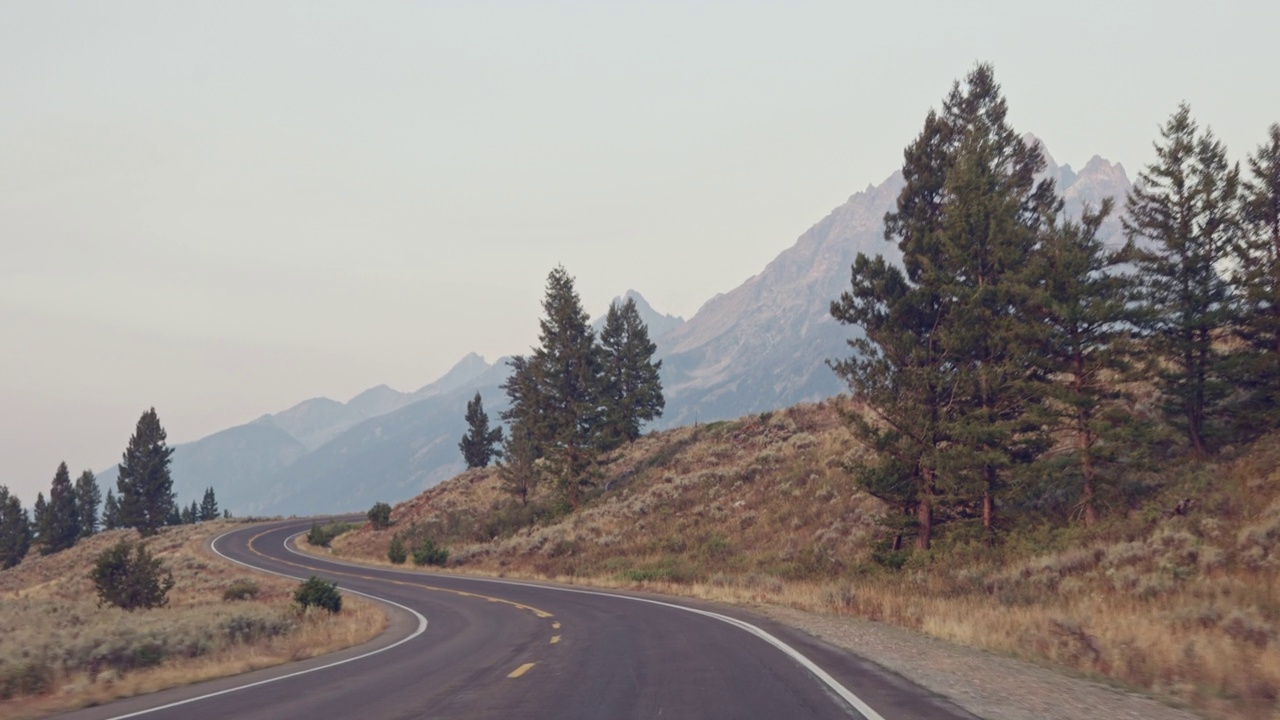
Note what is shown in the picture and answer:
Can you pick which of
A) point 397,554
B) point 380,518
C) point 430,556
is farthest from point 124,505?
point 430,556

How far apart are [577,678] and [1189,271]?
2142cm

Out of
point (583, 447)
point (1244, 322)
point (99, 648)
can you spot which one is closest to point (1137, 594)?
point (1244, 322)

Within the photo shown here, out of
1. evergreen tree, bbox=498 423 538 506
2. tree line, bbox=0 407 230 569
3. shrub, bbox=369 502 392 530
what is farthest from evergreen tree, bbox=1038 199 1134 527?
tree line, bbox=0 407 230 569

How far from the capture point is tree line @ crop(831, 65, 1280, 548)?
22.6 meters

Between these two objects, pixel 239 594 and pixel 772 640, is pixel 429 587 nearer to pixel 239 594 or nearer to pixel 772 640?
pixel 239 594

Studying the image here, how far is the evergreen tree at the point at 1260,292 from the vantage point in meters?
22.9

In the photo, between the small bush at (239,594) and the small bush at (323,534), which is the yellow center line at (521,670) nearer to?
the small bush at (239,594)

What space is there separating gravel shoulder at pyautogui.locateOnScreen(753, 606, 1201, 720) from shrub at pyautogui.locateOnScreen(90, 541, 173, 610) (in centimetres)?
2199

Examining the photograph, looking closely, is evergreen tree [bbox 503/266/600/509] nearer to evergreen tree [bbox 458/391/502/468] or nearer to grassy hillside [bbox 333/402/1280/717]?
grassy hillside [bbox 333/402/1280/717]

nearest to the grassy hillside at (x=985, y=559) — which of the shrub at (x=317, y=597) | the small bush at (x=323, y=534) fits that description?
the shrub at (x=317, y=597)

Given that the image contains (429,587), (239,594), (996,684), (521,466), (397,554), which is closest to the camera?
(996,684)

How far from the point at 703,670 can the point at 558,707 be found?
119 inches

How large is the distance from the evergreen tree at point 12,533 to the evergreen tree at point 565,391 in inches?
2973

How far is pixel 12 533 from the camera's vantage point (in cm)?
9862
